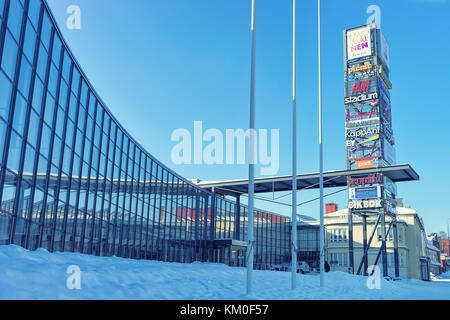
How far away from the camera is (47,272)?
1242cm

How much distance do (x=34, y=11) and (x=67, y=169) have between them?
8.98 meters

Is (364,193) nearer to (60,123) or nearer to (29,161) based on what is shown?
(60,123)

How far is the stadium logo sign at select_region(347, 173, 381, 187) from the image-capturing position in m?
53.0

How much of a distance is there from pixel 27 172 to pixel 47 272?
8.73 meters

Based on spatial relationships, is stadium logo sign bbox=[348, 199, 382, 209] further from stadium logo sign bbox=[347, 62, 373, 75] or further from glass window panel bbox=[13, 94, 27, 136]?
glass window panel bbox=[13, 94, 27, 136]

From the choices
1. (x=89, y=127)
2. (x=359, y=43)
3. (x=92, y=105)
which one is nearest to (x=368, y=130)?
(x=359, y=43)

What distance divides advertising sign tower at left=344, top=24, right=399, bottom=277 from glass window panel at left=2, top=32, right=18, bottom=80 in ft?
143

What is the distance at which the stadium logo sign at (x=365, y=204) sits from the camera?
2061 inches

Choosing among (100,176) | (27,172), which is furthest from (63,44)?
(100,176)

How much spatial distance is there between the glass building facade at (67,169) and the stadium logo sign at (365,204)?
20033 millimetres

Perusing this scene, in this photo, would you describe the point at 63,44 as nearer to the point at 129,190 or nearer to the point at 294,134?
the point at 294,134

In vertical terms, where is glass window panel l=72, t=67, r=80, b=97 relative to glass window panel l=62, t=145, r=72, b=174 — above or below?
above

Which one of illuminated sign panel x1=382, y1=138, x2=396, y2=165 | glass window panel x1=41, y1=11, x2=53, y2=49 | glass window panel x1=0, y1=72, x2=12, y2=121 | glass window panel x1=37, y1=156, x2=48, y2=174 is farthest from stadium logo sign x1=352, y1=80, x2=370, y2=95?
glass window panel x1=0, y1=72, x2=12, y2=121
